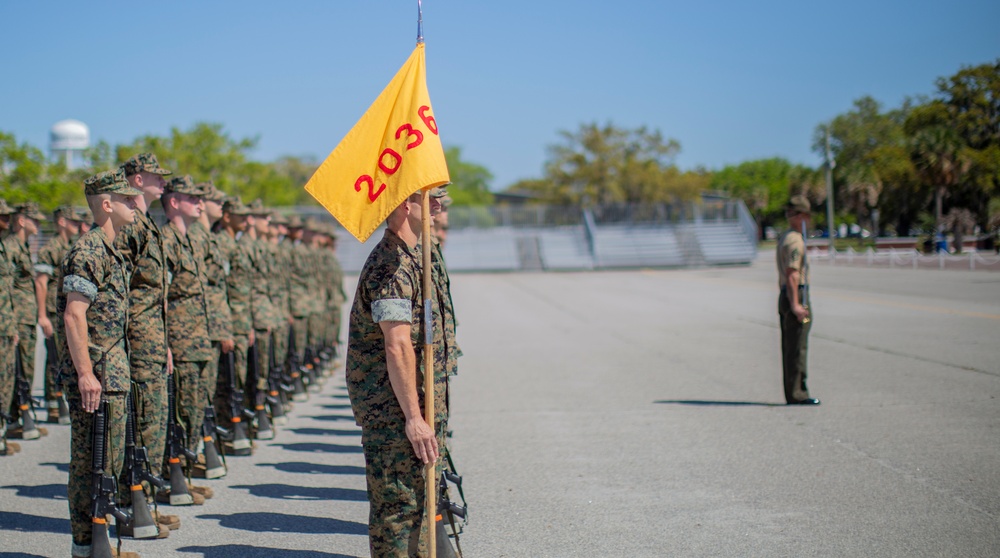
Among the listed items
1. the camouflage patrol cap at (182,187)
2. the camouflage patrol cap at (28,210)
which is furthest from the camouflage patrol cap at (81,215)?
the camouflage patrol cap at (182,187)

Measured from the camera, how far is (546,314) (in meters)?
23.3

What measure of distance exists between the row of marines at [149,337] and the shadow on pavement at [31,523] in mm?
321

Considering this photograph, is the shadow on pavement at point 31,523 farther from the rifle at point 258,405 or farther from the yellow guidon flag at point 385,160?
the yellow guidon flag at point 385,160

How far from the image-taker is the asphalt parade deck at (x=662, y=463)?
5766 mm

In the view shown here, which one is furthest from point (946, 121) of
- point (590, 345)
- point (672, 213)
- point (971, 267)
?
point (590, 345)

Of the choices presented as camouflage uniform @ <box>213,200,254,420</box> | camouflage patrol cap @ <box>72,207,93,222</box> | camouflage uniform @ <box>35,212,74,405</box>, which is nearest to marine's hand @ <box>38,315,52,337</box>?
camouflage uniform @ <box>35,212,74,405</box>

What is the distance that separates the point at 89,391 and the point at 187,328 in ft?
5.99

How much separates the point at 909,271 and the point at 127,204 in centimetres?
3570

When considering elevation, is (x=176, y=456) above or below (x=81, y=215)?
below

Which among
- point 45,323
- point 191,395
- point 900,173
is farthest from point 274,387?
point 900,173

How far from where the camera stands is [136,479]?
5852 mm

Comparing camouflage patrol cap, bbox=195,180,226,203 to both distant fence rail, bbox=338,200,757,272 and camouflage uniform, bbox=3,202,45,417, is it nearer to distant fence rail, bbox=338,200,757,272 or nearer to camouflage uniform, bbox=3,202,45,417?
camouflage uniform, bbox=3,202,45,417

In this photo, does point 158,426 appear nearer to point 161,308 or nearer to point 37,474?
point 161,308

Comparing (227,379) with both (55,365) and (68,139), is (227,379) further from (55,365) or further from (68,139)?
(68,139)
